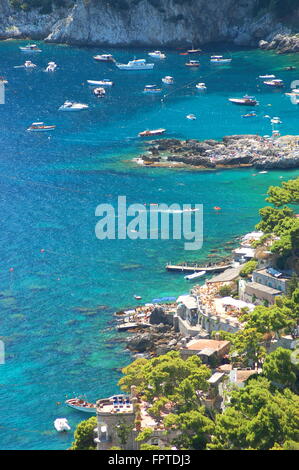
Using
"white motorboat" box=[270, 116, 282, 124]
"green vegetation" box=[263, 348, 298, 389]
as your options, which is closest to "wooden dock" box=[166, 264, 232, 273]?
"green vegetation" box=[263, 348, 298, 389]

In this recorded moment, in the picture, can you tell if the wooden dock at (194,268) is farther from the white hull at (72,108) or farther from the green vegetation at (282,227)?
the white hull at (72,108)

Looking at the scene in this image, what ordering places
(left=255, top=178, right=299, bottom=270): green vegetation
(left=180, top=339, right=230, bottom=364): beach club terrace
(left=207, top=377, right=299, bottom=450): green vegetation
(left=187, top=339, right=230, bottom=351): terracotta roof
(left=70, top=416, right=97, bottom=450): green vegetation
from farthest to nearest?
(left=255, top=178, right=299, bottom=270): green vegetation
(left=187, top=339, right=230, bottom=351): terracotta roof
(left=180, top=339, right=230, bottom=364): beach club terrace
(left=70, top=416, right=97, bottom=450): green vegetation
(left=207, top=377, right=299, bottom=450): green vegetation

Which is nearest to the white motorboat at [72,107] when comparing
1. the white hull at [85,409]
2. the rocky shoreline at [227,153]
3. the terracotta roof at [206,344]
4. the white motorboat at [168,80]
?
the white motorboat at [168,80]

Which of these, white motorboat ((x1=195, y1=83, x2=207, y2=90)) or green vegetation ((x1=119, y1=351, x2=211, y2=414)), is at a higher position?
green vegetation ((x1=119, y1=351, x2=211, y2=414))

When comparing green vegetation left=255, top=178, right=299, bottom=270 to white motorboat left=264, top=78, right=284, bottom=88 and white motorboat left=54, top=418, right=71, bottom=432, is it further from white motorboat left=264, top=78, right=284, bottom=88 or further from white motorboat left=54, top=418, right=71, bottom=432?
white motorboat left=264, top=78, right=284, bottom=88

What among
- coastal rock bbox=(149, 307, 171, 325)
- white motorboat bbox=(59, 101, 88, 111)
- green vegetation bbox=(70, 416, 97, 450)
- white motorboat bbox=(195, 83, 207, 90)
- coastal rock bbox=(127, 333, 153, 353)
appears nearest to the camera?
green vegetation bbox=(70, 416, 97, 450)

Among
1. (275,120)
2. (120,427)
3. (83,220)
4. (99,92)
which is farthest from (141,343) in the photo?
(99,92)
